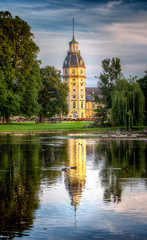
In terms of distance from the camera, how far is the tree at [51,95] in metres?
98.2

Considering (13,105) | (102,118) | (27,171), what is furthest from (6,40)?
(27,171)

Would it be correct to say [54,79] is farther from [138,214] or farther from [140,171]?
[138,214]

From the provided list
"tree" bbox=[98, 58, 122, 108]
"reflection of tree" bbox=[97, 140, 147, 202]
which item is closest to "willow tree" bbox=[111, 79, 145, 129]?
"tree" bbox=[98, 58, 122, 108]

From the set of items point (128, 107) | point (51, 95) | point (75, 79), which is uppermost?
point (75, 79)

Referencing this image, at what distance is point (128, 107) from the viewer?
53.1 m

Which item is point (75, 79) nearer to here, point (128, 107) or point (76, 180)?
point (128, 107)

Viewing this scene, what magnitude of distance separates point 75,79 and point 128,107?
404ft

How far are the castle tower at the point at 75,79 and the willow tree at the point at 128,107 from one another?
390ft

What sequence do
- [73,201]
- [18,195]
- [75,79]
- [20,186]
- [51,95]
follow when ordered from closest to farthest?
[73,201] → [18,195] → [20,186] → [51,95] → [75,79]

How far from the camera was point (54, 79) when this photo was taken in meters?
101

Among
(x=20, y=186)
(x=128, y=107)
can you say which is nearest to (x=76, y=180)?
(x=20, y=186)

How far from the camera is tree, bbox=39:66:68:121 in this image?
322ft

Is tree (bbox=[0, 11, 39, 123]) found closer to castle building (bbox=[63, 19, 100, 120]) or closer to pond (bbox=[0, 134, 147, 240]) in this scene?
pond (bbox=[0, 134, 147, 240])

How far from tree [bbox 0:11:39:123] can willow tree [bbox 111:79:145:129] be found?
68.9 ft
